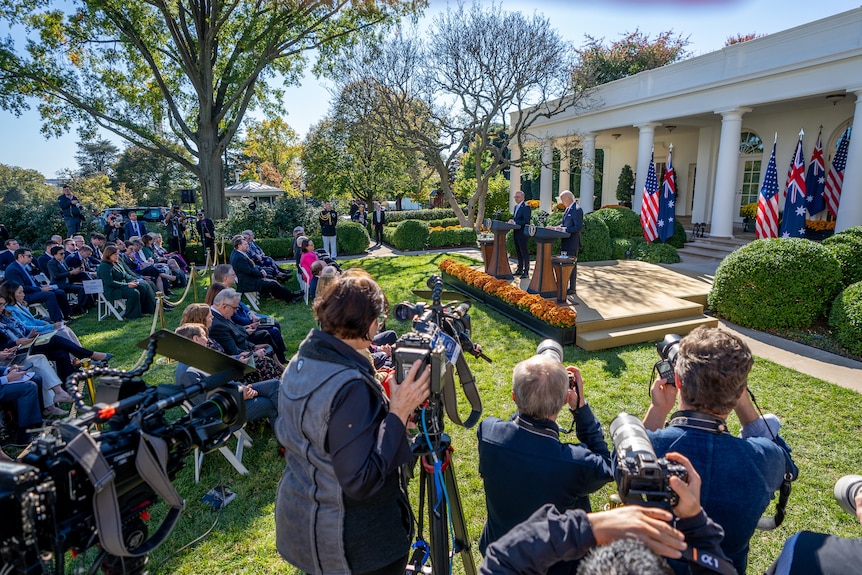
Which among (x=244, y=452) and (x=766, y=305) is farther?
(x=766, y=305)

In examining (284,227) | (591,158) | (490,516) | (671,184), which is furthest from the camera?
(591,158)

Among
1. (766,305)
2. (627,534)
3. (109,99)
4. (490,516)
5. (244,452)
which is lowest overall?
(244,452)

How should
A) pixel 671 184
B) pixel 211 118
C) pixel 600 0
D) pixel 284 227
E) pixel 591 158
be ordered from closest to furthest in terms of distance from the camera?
pixel 600 0 < pixel 671 184 < pixel 284 227 < pixel 211 118 < pixel 591 158

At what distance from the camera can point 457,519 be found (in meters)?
2.29

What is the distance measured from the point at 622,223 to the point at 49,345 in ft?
43.3

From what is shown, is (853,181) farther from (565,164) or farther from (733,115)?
(565,164)

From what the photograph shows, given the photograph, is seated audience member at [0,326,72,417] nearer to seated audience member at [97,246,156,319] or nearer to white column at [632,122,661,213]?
seated audience member at [97,246,156,319]

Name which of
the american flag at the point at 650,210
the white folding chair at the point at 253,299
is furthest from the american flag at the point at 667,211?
the white folding chair at the point at 253,299

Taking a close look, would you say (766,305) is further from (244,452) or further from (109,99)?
(109,99)

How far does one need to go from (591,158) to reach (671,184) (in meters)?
5.39

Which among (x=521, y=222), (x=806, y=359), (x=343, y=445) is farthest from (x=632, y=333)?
(x=343, y=445)

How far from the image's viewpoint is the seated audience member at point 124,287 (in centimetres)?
866

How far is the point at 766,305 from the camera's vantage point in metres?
7.12

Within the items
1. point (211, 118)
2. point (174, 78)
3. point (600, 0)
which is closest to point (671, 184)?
point (600, 0)
